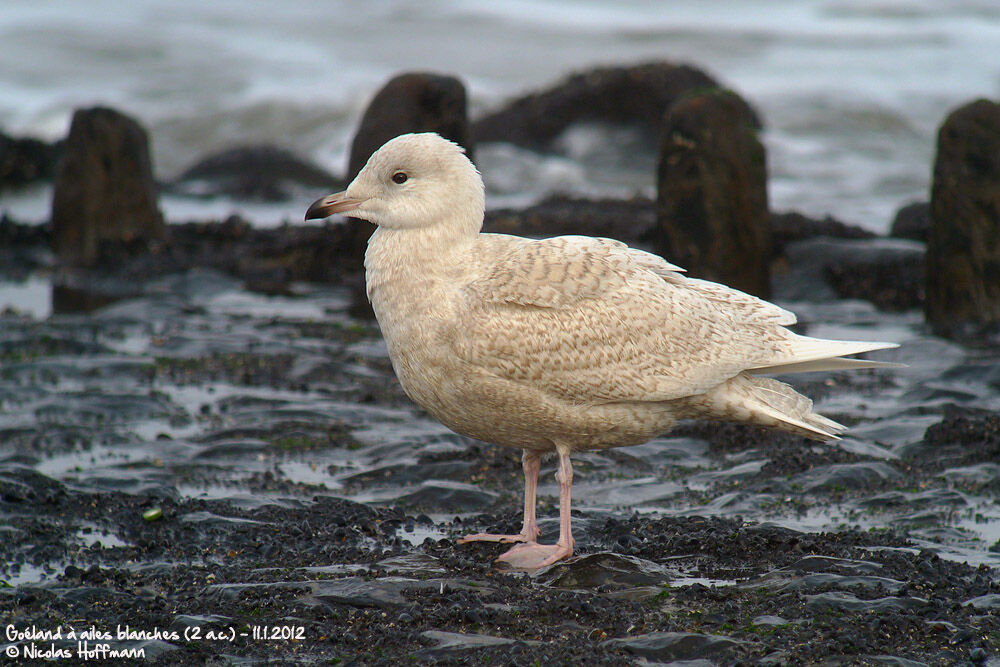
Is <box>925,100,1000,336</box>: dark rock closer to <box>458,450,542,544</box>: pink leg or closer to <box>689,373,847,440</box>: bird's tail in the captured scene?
<box>689,373,847,440</box>: bird's tail

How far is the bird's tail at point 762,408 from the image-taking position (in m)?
5.88

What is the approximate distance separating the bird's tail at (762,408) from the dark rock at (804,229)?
7.67m

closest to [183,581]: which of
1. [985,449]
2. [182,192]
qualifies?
[985,449]

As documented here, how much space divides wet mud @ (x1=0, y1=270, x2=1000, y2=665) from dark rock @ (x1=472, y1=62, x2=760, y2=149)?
44.6 ft

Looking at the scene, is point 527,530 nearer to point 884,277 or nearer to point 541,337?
point 541,337

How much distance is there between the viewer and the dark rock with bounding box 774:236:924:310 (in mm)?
12508

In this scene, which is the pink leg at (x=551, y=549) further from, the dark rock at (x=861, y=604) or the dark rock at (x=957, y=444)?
the dark rock at (x=957, y=444)

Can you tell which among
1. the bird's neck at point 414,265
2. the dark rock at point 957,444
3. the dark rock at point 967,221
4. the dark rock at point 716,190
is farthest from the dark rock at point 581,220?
the bird's neck at point 414,265

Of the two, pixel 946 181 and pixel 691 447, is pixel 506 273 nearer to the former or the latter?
pixel 691 447

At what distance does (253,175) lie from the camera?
2020 centimetres

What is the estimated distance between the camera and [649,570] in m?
5.57

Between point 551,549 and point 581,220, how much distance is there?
917cm

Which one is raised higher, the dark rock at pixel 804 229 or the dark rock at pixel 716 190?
the dark rock at pixel 716 190

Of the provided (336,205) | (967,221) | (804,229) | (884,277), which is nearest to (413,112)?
(804,229)
